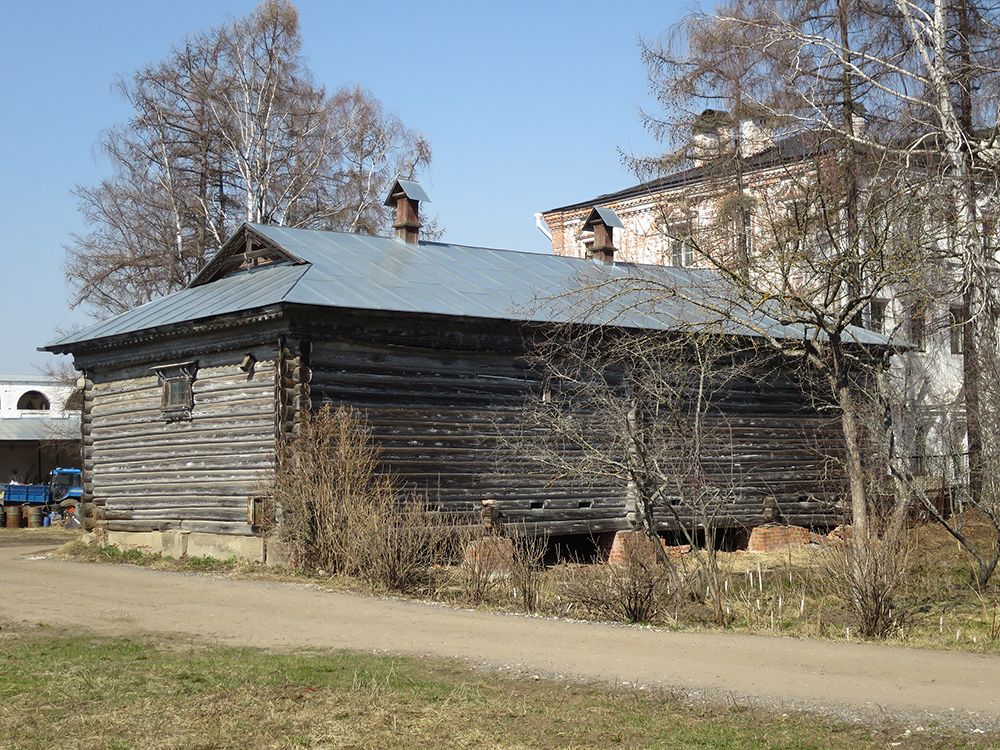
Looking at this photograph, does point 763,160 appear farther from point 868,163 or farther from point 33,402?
point 33,402

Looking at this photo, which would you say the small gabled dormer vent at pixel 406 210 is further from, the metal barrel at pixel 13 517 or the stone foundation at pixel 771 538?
the metal barrel at pixel 13 517

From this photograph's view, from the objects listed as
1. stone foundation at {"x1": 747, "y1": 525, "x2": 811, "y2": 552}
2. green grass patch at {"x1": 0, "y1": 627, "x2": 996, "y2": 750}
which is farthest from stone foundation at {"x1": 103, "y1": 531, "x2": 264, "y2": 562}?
stone foundation at {"x1": 747, "y1": 525, "x2": 811, "y2": 552}

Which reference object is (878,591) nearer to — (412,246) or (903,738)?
(903,738)

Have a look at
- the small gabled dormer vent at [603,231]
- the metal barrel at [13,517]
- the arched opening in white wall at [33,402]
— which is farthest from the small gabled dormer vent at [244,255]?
the arched opening in white wall at [33,402]

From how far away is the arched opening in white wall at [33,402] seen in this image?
5981cm

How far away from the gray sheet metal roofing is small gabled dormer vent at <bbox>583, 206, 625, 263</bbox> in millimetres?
585

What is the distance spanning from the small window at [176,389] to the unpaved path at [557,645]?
4960 mm

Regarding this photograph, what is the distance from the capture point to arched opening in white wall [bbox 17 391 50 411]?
59812 mm

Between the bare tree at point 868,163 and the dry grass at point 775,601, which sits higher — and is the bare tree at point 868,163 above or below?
above

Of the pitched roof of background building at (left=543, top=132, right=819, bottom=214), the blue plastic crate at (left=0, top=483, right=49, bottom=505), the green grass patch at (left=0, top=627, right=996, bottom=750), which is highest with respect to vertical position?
the pitched roof of background building at (left=543, top=132, right=819, bottom=214)

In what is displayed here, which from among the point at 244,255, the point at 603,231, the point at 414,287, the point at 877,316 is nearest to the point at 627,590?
the point at 414,287

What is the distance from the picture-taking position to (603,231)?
26875 millimetres

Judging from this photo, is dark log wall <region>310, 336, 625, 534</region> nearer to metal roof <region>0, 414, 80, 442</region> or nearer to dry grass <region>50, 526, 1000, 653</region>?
dry grass <region>50, 526, 1000, 653</region>

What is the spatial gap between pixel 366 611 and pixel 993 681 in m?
6.90
